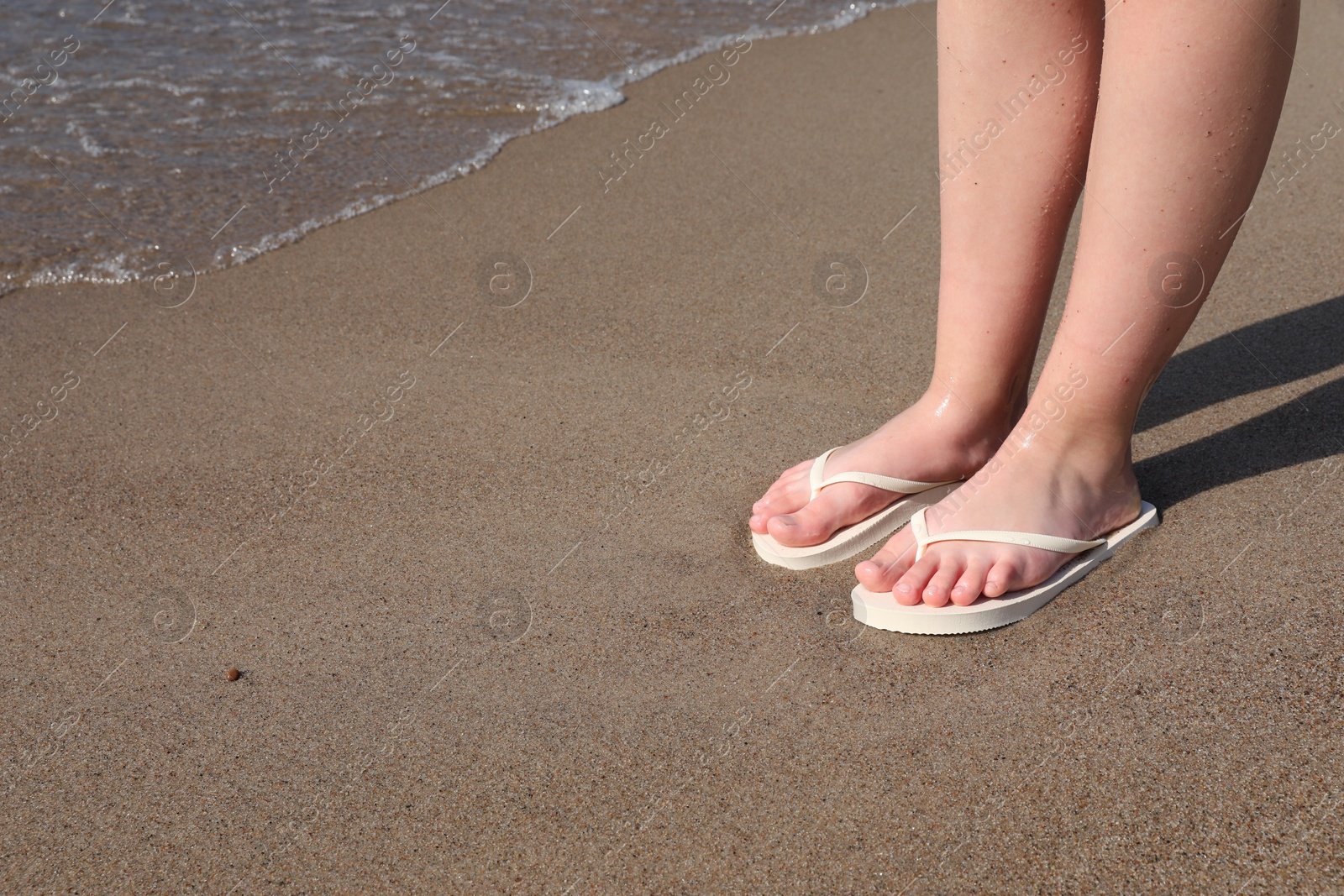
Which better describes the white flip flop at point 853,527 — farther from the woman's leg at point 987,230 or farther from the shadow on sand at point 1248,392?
the shadow on sand at point 1248,392

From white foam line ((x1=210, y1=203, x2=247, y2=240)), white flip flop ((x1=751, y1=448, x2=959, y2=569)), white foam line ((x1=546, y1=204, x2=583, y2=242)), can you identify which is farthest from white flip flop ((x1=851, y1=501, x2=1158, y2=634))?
white foam line ((x1=210, y1=203, x2=247, y2=240))

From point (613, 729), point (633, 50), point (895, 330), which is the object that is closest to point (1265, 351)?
point (895, 330)

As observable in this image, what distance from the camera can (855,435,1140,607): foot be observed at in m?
1.56

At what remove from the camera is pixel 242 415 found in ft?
7.18

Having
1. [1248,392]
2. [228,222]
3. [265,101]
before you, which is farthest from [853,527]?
[265,101]

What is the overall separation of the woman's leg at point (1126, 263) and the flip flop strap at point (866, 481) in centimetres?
10

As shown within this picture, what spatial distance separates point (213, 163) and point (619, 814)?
2.76 m

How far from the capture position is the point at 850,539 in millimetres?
1734

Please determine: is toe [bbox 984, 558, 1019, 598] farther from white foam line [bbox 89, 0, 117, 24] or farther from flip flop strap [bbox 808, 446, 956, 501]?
white foam line [bbox 89, 0, 117, 24]

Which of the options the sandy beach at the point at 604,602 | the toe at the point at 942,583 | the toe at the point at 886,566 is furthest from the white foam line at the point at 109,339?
the toe at the point at 942,583

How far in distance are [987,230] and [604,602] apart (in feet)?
2.66

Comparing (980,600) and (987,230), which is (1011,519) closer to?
(980,600)

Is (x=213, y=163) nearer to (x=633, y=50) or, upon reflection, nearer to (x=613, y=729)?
(x=633, y=50)

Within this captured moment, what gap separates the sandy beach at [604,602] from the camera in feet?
4.17
